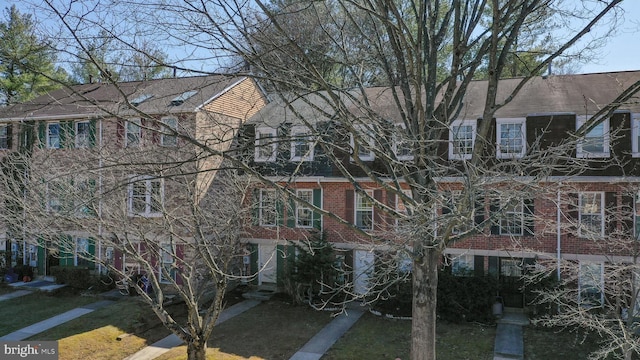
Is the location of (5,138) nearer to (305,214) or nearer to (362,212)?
(305,214)

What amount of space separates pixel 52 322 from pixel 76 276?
160 inches

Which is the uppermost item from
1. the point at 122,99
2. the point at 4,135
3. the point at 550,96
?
the point at 550,96

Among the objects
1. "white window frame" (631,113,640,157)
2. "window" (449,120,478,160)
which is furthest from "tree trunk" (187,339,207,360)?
"white window frame" (631,113,640,157)

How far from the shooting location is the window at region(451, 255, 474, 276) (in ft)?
53.6

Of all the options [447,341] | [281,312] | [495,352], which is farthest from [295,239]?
[495,352]

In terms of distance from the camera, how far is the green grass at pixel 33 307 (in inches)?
592

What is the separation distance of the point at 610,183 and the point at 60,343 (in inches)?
667

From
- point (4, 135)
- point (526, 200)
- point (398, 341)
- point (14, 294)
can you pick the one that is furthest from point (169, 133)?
point (4, 135)

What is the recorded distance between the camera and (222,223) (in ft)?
35.0

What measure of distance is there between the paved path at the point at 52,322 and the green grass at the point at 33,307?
0.32 metres

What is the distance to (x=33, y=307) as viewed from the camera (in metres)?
16.8

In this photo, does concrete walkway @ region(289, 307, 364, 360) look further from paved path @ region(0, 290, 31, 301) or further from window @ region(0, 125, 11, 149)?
window @ region(0, 125, 11, 149)

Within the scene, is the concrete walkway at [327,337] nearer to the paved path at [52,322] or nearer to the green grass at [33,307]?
the paved path at [52,322]

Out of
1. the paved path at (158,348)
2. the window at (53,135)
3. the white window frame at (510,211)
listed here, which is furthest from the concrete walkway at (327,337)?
the window at (53,135)
